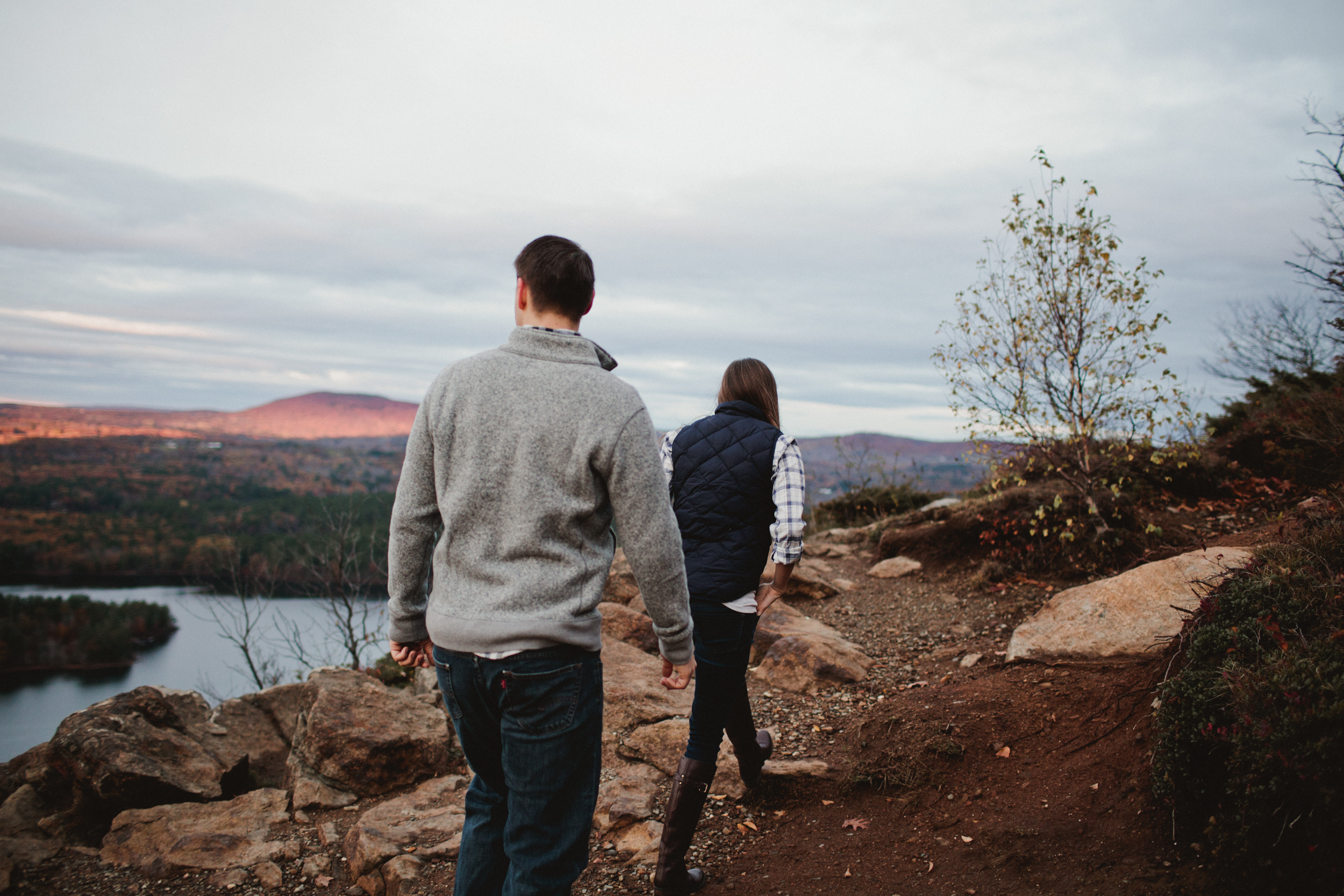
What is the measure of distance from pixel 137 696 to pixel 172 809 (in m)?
1.25

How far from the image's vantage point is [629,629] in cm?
624

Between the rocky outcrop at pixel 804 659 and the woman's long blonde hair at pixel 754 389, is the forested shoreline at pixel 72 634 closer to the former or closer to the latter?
the rocky outcrop at pixel 804 659

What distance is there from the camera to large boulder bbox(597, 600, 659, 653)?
6.17 meters

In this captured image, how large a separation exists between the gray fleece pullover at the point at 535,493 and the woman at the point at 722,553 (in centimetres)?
91

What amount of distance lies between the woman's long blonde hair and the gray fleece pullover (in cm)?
123

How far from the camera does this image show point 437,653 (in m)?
1.78

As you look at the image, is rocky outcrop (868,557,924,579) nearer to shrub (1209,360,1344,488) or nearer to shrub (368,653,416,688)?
shrub (1209,360,1344,488)

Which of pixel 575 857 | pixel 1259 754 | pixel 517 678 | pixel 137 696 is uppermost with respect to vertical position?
pixel 517 678

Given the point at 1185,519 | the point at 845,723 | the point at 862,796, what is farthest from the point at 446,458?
the point at 1185,519

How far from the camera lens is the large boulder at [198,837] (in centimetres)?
366

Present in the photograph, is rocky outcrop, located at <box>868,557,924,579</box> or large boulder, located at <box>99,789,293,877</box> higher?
rocky outcrop, located at <box>868,557,924,579</box>

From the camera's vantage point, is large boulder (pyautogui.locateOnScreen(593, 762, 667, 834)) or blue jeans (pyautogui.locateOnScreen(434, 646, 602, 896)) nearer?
blue jeans (pyautogui.locateOnScreen(434, 646, 602, 896))

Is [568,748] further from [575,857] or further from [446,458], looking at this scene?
[446,458]

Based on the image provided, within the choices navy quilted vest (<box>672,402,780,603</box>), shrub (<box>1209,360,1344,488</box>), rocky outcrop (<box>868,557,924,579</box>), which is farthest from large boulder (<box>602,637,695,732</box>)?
shrub (<box>1209,360,1344,488</box>)
